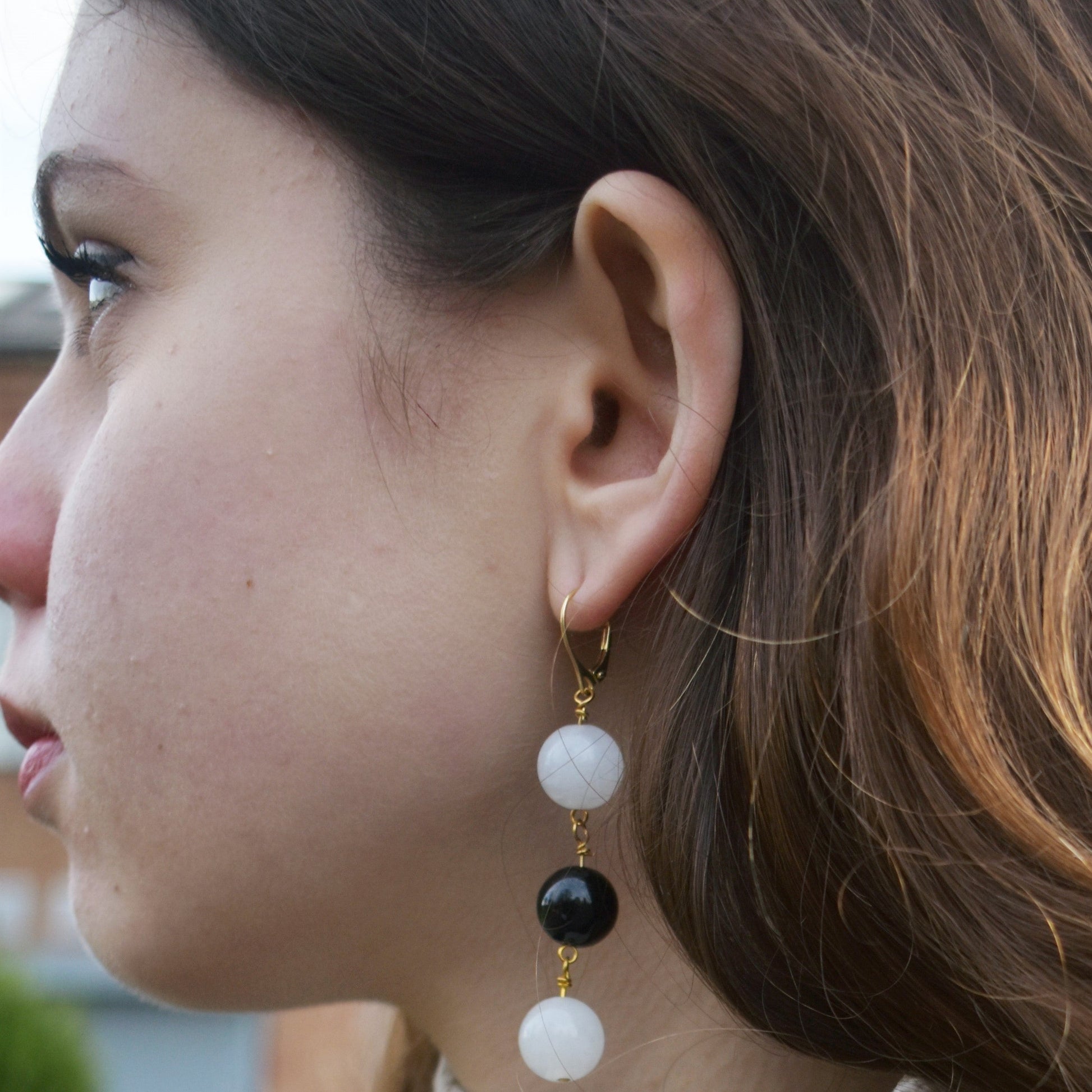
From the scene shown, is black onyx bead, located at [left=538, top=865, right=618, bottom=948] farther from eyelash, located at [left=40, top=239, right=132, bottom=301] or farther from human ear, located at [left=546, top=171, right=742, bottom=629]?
eyelash, located at [left=40, top=239, right=132, bottom=301]

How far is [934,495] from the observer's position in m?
1.06

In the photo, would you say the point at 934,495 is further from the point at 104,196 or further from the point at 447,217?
the point at 104,196

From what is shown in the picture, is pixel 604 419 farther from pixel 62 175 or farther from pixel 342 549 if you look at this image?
pixel 62 175

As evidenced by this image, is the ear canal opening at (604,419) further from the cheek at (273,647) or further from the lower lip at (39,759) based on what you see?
the lower lip at (39,759)

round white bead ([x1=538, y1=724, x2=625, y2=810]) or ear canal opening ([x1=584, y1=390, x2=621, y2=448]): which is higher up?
ear canal opening ([x1=584, y1=390, x2=621, y2=448])

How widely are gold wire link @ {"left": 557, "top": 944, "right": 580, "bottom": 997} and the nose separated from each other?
0.67 meters

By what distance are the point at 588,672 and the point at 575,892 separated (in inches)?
8.3

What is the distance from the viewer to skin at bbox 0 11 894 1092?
3.96 feet

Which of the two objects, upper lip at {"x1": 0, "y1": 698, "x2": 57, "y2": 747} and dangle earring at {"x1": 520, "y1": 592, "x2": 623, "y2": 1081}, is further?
upper lip at {"x1": 0, "y1": 698, "x2": 57, "y2": 747}

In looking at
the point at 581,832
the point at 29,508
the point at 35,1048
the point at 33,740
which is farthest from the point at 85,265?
the point at 35,1048

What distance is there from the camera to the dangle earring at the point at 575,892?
1.19m

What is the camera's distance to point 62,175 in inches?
51.8

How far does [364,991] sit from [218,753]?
373 mm

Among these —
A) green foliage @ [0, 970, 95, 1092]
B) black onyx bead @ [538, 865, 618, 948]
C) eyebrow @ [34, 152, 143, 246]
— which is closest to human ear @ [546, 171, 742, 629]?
black onyx bead @ [538, 865, 618, 948]
